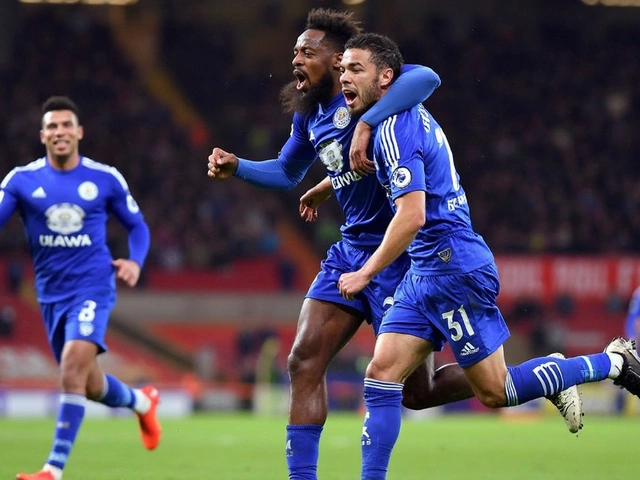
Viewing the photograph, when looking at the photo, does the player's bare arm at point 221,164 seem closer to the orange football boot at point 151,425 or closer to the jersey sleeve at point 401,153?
the jersey sleeve at point 401,153

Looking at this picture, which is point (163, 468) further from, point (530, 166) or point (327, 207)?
point (530, 166)

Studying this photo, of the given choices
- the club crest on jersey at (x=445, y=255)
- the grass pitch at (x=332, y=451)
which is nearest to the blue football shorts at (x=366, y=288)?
the club crest on jersey at (x=445, y=255)

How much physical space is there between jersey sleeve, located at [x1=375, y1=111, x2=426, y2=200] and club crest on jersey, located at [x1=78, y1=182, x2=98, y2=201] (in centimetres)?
331

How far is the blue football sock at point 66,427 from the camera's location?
7551mm

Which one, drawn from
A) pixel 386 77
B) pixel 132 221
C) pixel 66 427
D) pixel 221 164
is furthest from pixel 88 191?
pixel 386 77

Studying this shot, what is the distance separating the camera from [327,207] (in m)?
26.1

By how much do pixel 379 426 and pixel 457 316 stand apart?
28.6 inches

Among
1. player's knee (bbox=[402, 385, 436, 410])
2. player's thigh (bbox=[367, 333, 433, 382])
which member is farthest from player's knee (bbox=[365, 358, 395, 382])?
player's knee (bbox=[402, 385, 436, 410])

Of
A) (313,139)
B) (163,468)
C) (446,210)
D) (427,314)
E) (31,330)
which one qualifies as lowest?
(163,468)

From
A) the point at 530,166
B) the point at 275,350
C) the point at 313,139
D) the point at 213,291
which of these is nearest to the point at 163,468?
the point at 313,139

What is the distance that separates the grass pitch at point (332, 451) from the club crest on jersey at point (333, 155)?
2.73 metres

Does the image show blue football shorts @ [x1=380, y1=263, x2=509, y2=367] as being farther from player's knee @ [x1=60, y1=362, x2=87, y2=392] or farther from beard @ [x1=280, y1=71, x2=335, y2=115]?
player's knee @ [x1=60, y1=362, x2=87, y2=392]

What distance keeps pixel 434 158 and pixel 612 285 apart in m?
18.5

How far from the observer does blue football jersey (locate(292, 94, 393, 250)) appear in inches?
264
